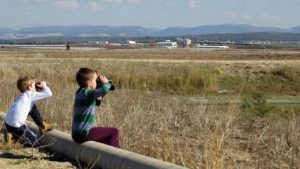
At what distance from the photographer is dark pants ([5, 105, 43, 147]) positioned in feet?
32.8

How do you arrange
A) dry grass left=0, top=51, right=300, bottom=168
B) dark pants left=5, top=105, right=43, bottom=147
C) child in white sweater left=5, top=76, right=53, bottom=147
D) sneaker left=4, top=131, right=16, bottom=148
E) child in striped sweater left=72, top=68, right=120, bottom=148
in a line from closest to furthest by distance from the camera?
1. dry grass left=0, top=51, right=300, bottom=168
2. child in striped sweater left=72, top=68, right=120, bottom=148
3. child in white sweater left=5, top=76, right=53, bottom=147
4. dark pants left=5, top=105, right=43, bottom=147
5. sneaker left=4, top=131, right=16, bottom=148

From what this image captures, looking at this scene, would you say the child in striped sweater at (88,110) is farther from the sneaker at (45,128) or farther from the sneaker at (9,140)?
the sneaker at (9,140)

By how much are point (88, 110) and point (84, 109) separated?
6 cm

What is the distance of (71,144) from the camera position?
9195 millimetres

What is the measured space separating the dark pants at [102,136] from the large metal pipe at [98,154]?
3.1 inches

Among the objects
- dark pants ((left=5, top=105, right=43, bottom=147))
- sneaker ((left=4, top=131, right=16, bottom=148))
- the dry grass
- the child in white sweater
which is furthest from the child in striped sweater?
sneaker ((left=4, top=131, right=16, bottom=148))

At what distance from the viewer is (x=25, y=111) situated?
32.5 ft

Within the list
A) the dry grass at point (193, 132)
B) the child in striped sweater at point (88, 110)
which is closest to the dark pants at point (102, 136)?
the child in striped sweater at point (88, 110)

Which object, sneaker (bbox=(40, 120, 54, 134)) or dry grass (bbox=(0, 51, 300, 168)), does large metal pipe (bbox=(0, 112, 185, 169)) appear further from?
dry grass (bbox=(0, 51, 300, 168))

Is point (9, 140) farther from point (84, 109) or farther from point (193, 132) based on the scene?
point (193, 132)

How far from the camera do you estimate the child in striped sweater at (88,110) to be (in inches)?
330

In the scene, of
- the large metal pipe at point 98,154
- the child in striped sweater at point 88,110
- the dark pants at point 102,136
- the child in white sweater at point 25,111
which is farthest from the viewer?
the child in white sweater at point 25,111

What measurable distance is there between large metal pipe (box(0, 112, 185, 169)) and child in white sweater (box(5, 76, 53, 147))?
8.9 inches

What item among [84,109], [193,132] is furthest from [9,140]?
[193,132]
